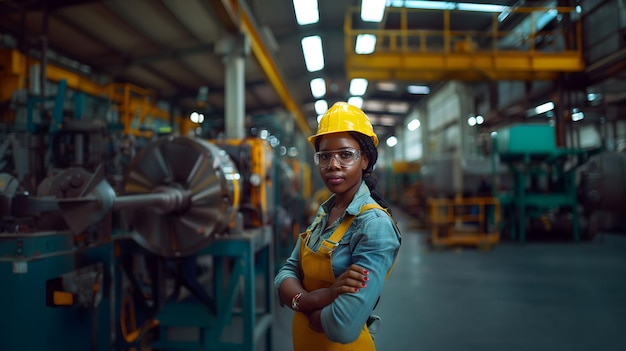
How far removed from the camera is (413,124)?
21250 millimetres

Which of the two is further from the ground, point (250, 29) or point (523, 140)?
point (250, 29)

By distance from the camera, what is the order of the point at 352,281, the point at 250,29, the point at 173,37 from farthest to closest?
the point at 173,37 < the point at 250,29 < the point at 352,281

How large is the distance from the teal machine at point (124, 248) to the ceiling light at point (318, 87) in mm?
10553

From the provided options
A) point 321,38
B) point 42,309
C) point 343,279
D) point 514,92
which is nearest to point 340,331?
point 343,279

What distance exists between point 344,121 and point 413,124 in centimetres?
2101

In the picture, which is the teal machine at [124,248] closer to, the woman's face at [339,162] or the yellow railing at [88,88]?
the woman's face at [339,162]

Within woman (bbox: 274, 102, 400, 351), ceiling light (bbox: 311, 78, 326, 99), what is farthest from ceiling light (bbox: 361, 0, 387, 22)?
ceiling light (bbox: 311, 78, 326, 99)

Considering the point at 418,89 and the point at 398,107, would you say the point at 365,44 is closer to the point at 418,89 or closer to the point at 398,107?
the point at 418,89

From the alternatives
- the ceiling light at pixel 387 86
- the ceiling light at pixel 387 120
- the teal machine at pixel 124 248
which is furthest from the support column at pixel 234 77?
the ceiling light at pixel 387 120

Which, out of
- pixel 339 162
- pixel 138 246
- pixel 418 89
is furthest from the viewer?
pixel 418 89

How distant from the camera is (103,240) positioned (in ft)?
8.20

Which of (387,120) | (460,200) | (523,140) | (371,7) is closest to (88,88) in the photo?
(371,7)

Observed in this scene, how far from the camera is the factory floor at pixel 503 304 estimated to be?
3.48 meters

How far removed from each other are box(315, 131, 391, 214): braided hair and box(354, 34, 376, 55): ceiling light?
7263 mm
